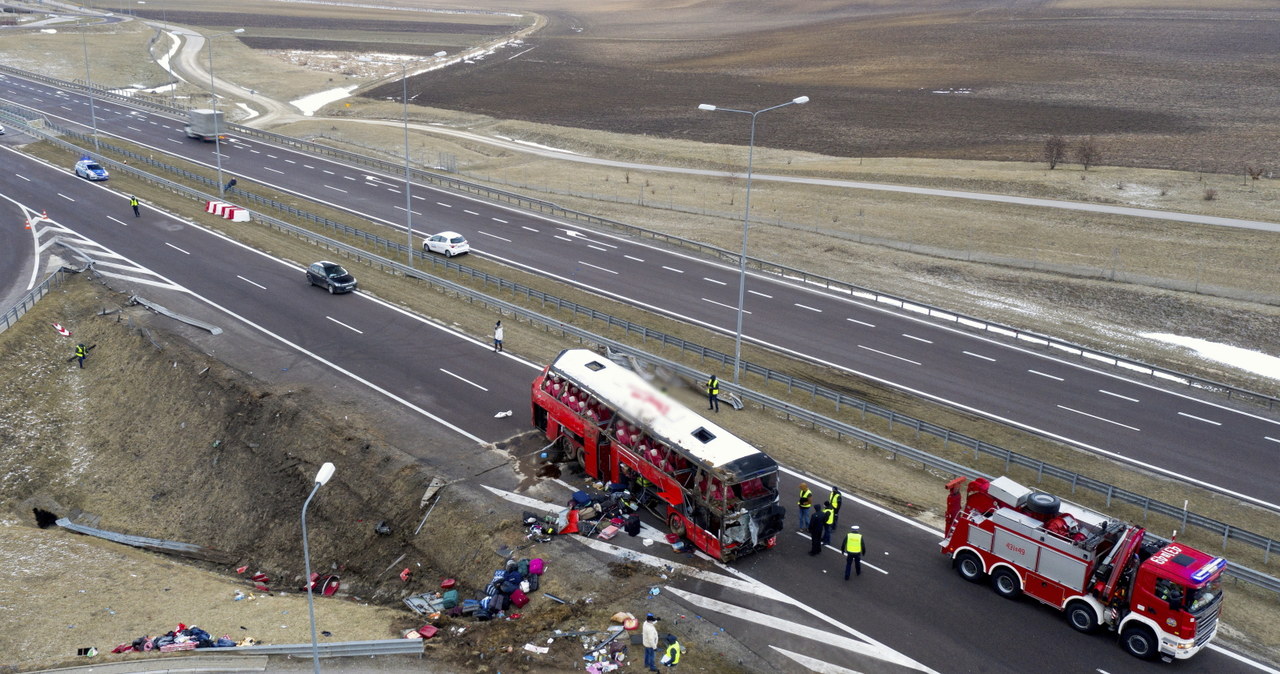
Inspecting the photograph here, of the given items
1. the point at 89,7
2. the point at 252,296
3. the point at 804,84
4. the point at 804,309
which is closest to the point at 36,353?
the point at 252,296

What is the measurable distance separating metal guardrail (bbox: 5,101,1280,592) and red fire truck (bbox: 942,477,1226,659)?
5.04m

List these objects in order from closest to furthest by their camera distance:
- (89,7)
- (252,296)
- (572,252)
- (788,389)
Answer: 1. (788,389)
2. (252,296)
3. (572,252)
4. (89,7)

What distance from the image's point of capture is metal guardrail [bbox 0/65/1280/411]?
1510 inches

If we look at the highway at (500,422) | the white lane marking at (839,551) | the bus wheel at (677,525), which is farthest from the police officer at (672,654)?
the white lane marking at (839,551)

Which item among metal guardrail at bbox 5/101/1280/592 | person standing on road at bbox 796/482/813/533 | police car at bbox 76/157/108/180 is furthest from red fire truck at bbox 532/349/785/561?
police car at bbox 76/157/108/180

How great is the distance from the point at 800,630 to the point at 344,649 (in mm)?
10157

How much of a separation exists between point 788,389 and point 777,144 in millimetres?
58420

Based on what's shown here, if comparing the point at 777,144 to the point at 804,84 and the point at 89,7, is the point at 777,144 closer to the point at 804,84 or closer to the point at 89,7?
the point at 804,84

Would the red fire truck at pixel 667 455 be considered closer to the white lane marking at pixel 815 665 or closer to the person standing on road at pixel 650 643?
the white lane marking at pixel 815 665

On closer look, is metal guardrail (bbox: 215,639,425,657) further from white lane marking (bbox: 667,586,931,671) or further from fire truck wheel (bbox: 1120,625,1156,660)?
fire truck wheel (bbox: 1120,625,1156,660)

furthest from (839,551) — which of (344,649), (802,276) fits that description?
(802,276)

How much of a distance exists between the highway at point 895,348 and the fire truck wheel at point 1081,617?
12.8m

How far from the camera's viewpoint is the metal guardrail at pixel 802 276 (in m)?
38.3

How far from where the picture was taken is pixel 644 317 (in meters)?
44.4
